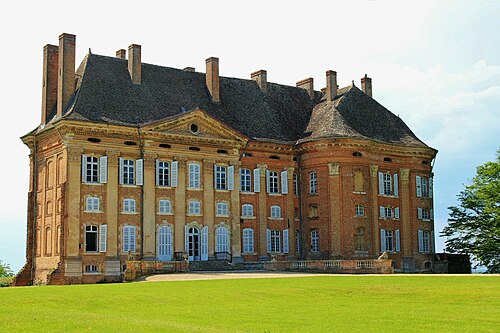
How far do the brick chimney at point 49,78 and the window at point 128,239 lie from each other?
9072mm

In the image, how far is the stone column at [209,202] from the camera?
47125 millimetres

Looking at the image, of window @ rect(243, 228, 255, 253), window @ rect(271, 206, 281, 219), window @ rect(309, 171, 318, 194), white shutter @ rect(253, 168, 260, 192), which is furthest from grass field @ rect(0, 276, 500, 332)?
window @ rect(309, 171, 318, 194)

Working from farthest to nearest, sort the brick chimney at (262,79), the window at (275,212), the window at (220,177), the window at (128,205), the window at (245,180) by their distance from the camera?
the brick chimney at (262,79) < the window at (275,212) < the window at (245,180) < the window at (220,177) < the window at (128,205)

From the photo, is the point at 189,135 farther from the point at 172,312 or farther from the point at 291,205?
the point at 172,312

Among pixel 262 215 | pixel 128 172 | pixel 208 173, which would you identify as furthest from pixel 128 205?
pixel 262 215

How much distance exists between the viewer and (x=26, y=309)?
20984mm

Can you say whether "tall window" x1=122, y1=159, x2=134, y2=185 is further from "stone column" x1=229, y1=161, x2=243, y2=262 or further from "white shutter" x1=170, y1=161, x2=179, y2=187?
"stone column" x1=229, y1=161, x2=243, y2=262

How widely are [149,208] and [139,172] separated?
7.43 feet

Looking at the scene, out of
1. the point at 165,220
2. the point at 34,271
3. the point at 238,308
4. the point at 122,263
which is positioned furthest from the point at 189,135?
the point at 238,308

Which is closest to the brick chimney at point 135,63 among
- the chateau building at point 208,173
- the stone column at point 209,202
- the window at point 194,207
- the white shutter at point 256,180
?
the chateau building at point 208,173

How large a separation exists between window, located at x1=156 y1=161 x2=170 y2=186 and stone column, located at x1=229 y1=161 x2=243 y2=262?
4779 millimetres

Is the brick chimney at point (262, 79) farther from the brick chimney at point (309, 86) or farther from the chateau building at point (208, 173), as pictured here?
the brick chimney at point (309, 86)

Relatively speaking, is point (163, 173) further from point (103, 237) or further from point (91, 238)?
point (91, 238)

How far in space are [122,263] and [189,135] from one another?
9033mm
